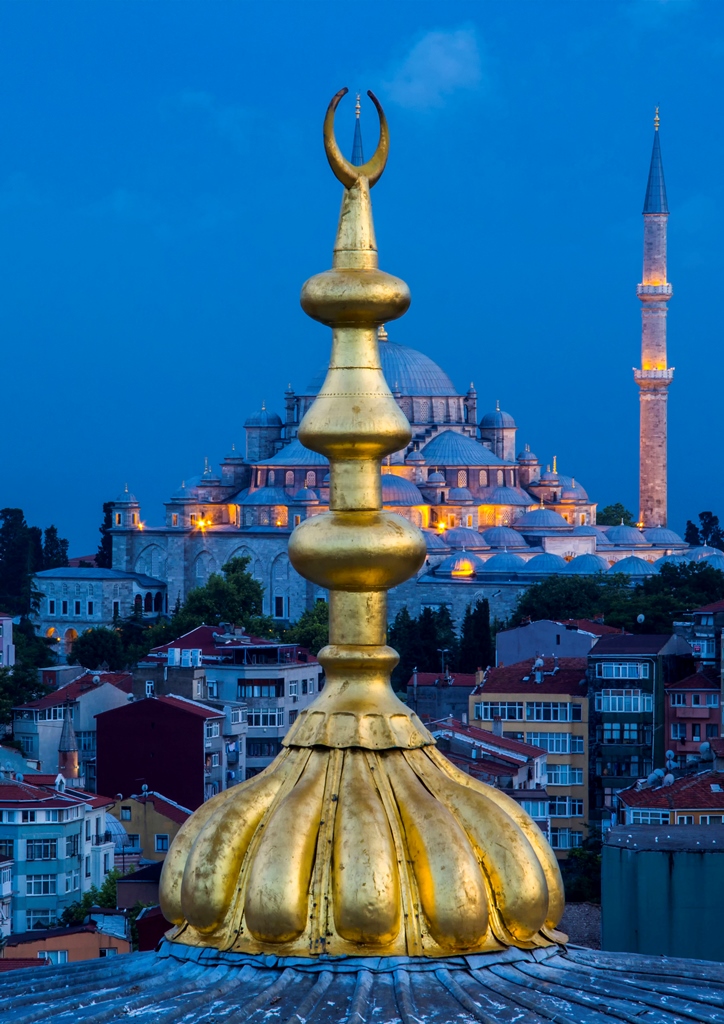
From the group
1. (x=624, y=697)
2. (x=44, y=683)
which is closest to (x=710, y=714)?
(x=624, y=697)

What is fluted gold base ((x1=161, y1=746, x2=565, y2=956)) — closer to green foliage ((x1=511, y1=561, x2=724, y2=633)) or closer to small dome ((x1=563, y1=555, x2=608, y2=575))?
green foliage ((x1=511, y1=561, x2=724, y2=633))

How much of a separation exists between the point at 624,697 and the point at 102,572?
31624 millimetres

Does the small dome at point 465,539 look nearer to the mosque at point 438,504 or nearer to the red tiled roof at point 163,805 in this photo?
the mosque at point 438,504

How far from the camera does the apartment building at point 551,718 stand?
27.1 meters

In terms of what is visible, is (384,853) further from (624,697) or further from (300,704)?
(300,704)

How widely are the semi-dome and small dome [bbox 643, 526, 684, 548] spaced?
8428 mm

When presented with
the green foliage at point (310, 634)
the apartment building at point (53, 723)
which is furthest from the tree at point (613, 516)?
the apartment building at point (53, 723)

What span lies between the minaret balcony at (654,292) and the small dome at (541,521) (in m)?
5.93

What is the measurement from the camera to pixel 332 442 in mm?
3957

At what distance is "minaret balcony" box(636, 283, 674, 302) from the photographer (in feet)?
195

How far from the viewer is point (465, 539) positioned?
56.9 meters

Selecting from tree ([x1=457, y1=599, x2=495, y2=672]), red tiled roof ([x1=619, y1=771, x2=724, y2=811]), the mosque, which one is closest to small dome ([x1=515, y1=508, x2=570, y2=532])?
the mosque

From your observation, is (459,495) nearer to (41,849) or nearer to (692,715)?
(692,715)

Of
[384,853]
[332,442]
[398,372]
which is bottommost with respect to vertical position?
[384,853]
